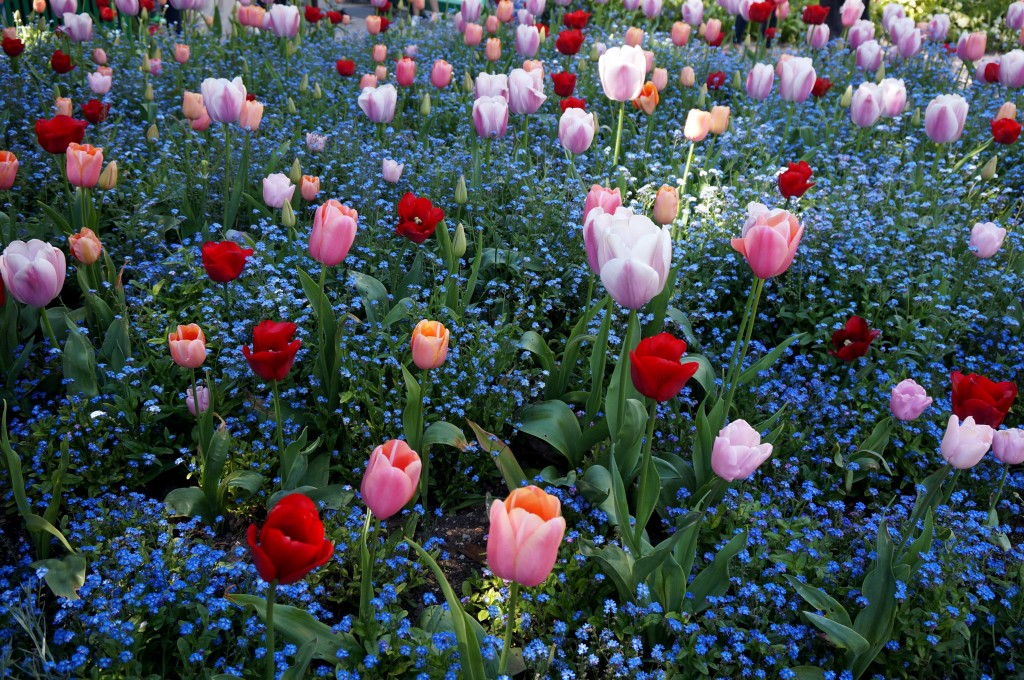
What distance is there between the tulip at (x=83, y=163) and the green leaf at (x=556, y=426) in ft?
5.14

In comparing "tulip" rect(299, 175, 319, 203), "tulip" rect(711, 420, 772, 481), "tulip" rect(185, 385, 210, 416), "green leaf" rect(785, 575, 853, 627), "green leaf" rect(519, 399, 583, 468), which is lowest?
"green leaf" rect(519, 399, 583, 468)

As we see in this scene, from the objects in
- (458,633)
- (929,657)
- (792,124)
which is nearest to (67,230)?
(458,633)

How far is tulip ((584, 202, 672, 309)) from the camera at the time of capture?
183 centimetres

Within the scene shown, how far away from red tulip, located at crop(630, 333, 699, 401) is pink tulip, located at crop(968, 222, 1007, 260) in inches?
78.9

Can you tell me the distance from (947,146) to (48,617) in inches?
194

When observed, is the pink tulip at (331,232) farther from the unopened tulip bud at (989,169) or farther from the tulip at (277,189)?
the unopened tulip bud at (989,169)

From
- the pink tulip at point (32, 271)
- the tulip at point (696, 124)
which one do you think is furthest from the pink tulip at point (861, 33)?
the pink tulip at point (32, 271)

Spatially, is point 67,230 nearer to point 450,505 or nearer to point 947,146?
point 450,505

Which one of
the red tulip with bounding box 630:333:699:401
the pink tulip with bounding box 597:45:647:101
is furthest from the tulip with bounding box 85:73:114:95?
the red tulip with bounding box 630:333:699:401

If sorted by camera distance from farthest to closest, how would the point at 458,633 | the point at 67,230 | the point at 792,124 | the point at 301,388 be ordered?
the point at 792,124
the point at 67,230
the point at 301,388
the point at 458,633

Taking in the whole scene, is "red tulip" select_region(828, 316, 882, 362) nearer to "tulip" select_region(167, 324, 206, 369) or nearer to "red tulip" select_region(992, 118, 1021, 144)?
"tulip" select_region(167, 324, 206, 369)

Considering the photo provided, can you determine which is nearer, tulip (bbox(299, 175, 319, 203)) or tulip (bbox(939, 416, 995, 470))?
tulip (bbox(939, 416, 995, 470))

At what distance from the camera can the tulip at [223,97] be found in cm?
325

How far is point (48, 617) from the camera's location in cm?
206
